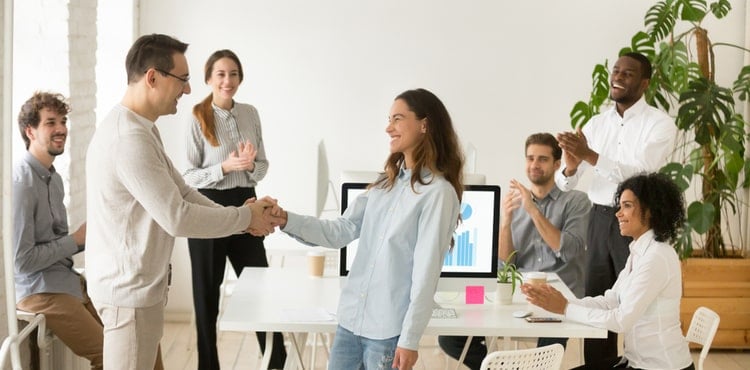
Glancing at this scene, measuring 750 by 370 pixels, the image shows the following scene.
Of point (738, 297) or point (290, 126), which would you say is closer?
point (738, 297)

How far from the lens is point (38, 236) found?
12.9ft

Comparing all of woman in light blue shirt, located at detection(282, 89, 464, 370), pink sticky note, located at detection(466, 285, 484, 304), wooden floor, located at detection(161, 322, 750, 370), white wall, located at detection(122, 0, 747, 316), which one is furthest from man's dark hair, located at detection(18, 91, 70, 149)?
white wall, located at detection(122, 0, 747, 316)

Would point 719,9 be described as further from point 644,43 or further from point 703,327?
point 703,327

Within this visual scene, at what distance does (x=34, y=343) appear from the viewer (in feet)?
13.6

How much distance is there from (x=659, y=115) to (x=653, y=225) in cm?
125

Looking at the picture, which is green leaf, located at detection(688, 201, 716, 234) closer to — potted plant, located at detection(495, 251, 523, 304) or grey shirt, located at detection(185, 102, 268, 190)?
potted plant, located at detection(495, 251, 523, 304)

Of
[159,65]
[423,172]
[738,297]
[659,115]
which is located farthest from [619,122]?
[159,65]

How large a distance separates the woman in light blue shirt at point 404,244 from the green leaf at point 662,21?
10.7 feet

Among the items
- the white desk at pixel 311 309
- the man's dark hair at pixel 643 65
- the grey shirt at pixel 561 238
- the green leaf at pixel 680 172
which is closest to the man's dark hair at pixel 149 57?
the white desk at pixel 311 309

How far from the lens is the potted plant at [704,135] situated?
18.6 feet

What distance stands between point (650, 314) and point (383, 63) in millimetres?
3185

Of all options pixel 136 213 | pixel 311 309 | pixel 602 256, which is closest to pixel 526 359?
pixel 311 309

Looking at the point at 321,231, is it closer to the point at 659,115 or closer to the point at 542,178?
the point at 542,178

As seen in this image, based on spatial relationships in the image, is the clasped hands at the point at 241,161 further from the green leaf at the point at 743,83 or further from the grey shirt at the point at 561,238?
the green leaf at the point at 743,83
